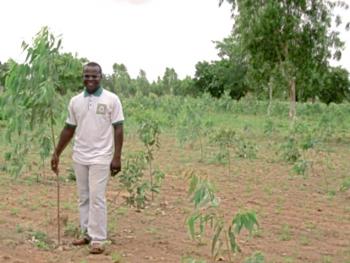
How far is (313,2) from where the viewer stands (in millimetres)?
21750

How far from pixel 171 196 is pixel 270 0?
13187 mm

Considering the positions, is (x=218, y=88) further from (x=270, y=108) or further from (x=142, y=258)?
(x=142, y=258)

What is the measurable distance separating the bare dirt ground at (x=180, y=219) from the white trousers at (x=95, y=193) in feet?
0.61

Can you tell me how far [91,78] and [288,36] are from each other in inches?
651

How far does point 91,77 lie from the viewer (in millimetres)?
5633

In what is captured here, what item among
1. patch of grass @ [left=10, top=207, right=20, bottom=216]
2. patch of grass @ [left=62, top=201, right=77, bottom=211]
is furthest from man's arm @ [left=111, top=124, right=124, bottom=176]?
patch of grass @ [left=62, top=201, right=77, bottom=211]

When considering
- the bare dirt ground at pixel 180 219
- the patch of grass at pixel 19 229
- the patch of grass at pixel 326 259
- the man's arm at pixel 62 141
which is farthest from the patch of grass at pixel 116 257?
the patch of grass at pixel 326 259

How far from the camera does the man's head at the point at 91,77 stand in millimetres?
5637

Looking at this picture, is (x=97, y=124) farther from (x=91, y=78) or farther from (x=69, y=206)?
(x=69, y=206)

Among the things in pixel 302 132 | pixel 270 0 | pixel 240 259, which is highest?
pixel 270 0

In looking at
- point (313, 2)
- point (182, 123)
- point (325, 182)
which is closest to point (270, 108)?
point (313, 2)

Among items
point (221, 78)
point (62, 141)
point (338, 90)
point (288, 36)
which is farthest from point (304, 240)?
point (338, 90)

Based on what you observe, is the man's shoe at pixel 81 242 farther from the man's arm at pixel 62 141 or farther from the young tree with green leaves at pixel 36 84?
the young tree with green leaves at pixel 36 84

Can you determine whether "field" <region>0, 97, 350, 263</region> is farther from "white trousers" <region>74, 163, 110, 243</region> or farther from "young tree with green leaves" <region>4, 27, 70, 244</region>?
"young tree with green leaves" <region>4, 27, 70, 244</region>
